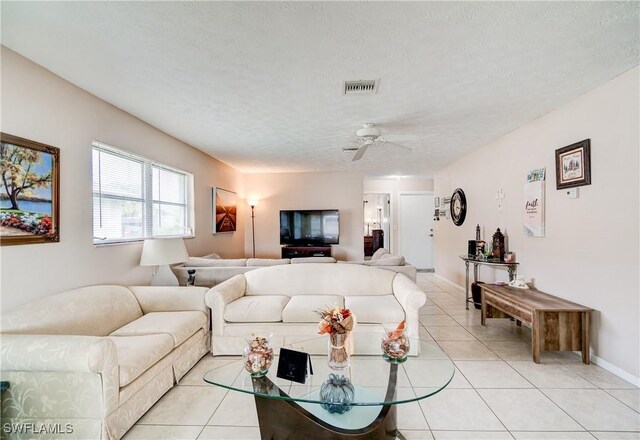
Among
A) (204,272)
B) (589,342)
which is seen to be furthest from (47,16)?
(589,342)

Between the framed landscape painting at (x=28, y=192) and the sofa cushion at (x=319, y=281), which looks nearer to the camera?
the framed landscape painting at (x=28, y=192)

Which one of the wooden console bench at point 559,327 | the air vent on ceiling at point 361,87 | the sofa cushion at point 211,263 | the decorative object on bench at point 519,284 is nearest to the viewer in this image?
the air vent on ceiling at point 361,87

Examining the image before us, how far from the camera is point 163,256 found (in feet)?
10.1

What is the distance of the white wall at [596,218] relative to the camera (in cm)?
233

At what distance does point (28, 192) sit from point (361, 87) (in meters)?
2.63

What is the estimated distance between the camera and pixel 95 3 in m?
1.55

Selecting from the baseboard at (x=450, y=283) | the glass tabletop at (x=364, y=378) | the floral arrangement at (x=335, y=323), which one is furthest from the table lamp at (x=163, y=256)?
the baseboard at (x=450, y=283)

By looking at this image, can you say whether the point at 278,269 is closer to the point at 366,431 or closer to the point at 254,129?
the point at 254,129

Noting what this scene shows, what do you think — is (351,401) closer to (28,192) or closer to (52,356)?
(52,356)

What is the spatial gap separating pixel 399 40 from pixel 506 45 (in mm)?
725

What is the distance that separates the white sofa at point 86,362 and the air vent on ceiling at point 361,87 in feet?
8.14

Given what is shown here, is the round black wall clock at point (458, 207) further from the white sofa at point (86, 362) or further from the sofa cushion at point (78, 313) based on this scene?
the sofa cushion at point (78, 313)

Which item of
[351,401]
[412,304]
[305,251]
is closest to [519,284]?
[412,304]

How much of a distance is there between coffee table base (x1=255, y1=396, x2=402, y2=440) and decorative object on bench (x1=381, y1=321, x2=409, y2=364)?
0.29m
